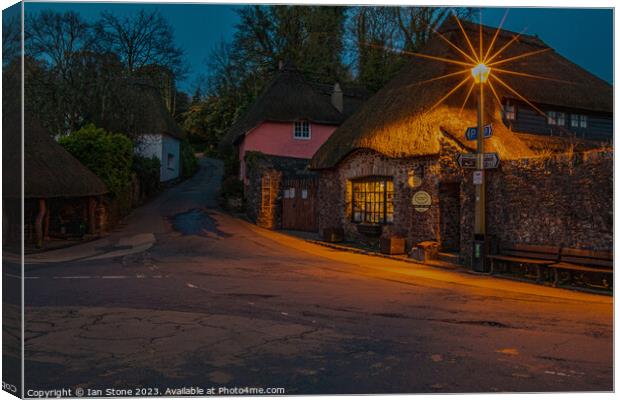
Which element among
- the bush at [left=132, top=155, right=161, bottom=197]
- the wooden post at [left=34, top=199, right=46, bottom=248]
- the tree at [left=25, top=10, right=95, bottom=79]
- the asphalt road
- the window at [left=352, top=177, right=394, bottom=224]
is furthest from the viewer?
the bush at [left=132, top=155, right=161, bottom=197]

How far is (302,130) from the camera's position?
30906 millimetres

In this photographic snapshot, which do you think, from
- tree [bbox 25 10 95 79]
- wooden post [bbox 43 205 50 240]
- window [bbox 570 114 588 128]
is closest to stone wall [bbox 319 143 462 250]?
window [bbox 570 114 588 128]

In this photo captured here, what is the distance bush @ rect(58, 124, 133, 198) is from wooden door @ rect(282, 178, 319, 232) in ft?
22.0

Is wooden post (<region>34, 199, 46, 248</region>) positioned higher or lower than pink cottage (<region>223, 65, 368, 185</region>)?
lower

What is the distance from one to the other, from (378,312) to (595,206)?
574 centimetres

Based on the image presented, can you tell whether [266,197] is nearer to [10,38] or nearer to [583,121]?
[583,121]

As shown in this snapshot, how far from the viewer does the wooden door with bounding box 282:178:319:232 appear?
23.1 m

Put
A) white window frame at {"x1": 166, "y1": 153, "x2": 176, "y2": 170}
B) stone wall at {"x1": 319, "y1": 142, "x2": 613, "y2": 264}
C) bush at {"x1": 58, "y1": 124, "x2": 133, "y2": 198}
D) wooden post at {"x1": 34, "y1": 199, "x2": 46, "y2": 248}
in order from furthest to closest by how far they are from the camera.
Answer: white window frame at {"x1": 166, "y1": 153, "x2": 176, "y2": 170} < bush at {"x1": 58, "y1": 124, "x2": 133, "y2": 198} < wooden post at {"x1": 34, "y1": 199, "x2": 46, "y2": 248} < stone wall at {"x1": 319, "y1": 142, "x2": 613, "y2": 264}

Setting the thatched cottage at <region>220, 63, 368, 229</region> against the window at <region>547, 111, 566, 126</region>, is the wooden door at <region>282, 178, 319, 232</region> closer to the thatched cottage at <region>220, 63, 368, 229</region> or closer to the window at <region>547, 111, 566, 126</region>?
the thatched cottage at <region>220, 63, 368, 229</region>

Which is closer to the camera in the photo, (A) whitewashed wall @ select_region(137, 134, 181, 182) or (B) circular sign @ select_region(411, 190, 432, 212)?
(B) circular sign @ select_region(411, 190, 432, 212)

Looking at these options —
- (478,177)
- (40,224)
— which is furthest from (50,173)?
(478,177)

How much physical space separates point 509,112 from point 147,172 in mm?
16457

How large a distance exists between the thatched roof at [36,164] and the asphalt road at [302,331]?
181 centimetres

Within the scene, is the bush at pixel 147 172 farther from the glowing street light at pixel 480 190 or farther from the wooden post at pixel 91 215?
the glowing street light at pixel 480 190
